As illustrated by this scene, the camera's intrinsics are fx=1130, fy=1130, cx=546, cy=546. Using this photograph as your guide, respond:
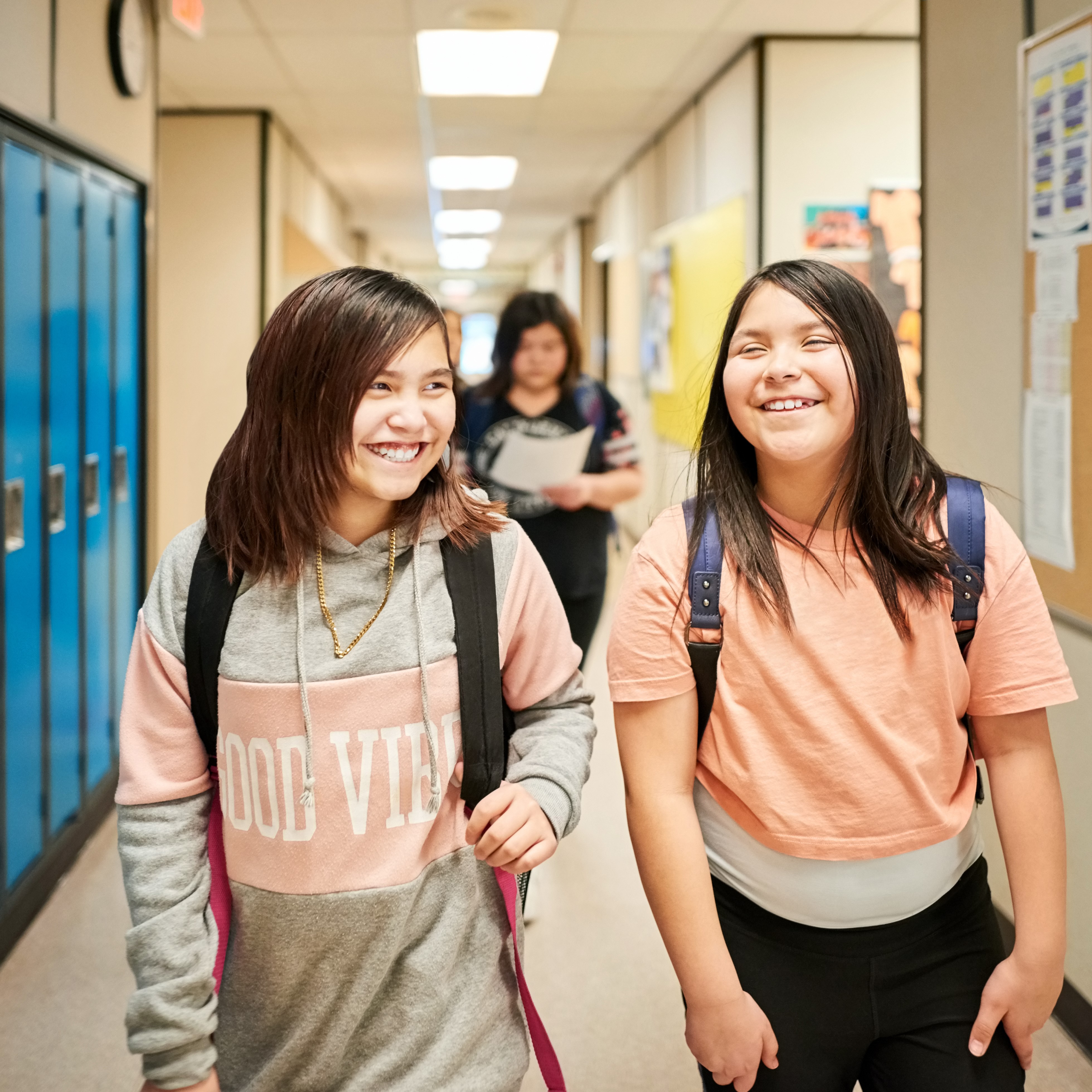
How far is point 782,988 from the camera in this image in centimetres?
125

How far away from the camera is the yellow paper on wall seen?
5484 mm

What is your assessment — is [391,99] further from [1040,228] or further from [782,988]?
[782,988]

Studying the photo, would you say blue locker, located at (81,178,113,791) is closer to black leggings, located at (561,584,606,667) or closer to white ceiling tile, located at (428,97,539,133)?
black leggings, located at (561,584,606,667)

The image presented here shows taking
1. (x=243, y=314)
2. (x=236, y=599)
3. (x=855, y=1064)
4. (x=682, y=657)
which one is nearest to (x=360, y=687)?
(x=236, y=599)

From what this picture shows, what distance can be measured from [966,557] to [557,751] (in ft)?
1.63

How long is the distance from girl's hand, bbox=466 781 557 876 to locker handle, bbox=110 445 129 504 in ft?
9.84

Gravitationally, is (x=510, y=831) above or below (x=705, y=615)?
below

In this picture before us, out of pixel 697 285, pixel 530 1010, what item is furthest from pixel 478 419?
pixel 697 285

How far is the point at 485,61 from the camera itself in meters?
5.70

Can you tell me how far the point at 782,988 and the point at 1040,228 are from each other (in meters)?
1.79

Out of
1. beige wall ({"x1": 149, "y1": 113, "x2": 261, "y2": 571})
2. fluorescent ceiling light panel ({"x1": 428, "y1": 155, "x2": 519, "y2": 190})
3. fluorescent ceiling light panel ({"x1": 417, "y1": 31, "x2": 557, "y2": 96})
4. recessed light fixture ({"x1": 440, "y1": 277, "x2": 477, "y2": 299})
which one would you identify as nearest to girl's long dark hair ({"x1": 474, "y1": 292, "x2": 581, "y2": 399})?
fluorescent ceiling light panel ({"x1": 417, "y1": 31, "x2": 557, "y2": 96})

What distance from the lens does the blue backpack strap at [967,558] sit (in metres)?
1.23

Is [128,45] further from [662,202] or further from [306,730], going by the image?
[662,202]

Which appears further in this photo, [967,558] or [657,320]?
[657,320]
